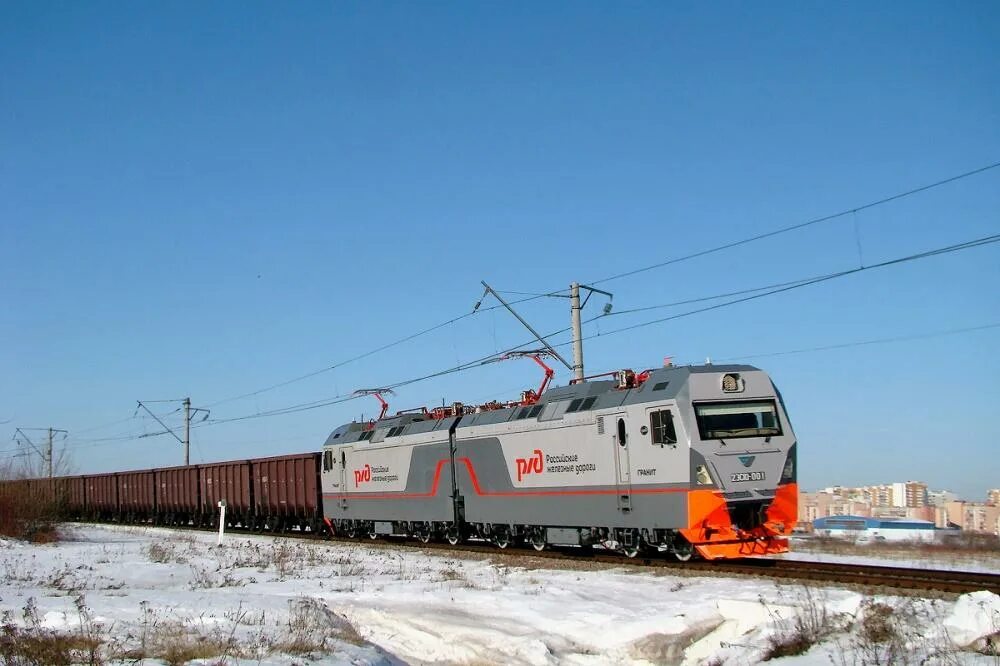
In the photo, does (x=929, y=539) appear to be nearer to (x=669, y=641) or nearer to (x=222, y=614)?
(x=669, y=641)

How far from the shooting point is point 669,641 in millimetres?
12797

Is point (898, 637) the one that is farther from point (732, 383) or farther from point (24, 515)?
point (24, 515)

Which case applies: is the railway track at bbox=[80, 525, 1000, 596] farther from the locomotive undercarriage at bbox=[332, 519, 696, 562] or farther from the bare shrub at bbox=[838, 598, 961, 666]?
the bare shrub at bbox=[838, 598, 961, 666]

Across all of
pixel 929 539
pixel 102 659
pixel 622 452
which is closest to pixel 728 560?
pixel 622 452

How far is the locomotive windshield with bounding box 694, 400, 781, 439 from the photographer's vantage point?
1858 centimetres

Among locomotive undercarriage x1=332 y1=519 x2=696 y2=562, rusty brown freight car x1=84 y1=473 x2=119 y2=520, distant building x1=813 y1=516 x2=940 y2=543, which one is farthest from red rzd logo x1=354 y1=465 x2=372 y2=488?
rusty brown freight car x1=84 y1=473 x2=119 y2=520

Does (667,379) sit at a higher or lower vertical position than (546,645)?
higher

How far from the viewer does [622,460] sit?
20.1 metres

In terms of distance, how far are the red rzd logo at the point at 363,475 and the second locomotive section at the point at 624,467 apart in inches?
123

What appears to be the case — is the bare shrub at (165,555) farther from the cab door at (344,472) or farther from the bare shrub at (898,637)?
the bare shrub at (898,637)

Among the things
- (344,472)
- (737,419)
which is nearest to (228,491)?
(344,472)

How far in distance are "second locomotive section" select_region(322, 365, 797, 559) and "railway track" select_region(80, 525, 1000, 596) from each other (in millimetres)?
407

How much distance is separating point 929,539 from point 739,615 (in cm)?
1572

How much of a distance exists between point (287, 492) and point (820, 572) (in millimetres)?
26236
